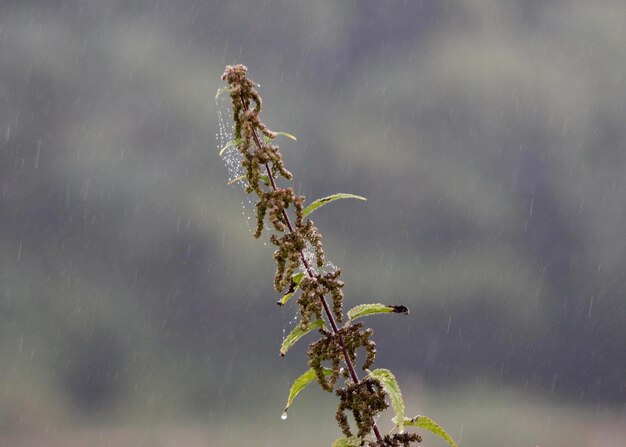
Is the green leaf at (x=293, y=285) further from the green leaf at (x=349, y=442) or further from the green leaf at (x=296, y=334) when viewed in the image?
the green leaf at (x=349, y=442)

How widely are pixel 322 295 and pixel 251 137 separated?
588mm

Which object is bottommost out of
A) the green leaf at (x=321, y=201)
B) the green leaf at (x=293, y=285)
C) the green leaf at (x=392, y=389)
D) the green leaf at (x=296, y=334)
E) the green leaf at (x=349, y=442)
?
the green leaf at (x=349, y=442)

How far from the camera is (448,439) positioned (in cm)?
212

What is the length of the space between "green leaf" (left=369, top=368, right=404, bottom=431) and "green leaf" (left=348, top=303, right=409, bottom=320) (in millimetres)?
198

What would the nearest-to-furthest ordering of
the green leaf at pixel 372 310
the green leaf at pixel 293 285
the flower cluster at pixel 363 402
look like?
the flower cluster at pixel 363 402 < the green leaf at pixel 372 310 < the green leaf at pixel 293 285

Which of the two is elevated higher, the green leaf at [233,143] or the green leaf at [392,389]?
the green leaf at [233,143]

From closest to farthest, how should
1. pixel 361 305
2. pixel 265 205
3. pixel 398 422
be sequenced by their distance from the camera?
pixel 398 422 → pixel 265 205 → pixel 361 305

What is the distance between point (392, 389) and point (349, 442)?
225 millimetres

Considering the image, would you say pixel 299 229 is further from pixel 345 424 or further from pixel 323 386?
pixel 345 424

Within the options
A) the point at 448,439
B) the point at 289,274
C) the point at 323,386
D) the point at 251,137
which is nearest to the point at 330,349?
the point at 323,386

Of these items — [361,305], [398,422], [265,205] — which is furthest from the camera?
[361,305]

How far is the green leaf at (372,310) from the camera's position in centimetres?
219

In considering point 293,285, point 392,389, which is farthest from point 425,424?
point 293,285

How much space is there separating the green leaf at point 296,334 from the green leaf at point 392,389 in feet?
0.81
